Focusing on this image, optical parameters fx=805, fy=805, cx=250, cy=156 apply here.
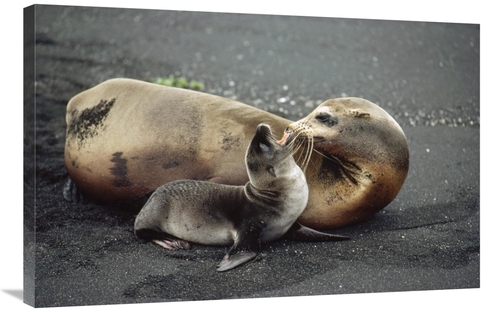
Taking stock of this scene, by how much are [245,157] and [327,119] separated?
0.68 metres

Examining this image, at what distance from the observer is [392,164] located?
5836mm

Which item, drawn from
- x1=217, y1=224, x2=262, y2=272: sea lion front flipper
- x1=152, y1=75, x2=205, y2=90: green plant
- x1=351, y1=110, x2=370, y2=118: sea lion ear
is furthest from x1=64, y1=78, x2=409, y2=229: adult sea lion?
x1=152, y1=75, x2=205, y2=90: green plant

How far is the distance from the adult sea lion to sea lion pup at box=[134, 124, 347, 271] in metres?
0.16

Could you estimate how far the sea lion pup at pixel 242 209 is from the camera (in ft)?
17.9

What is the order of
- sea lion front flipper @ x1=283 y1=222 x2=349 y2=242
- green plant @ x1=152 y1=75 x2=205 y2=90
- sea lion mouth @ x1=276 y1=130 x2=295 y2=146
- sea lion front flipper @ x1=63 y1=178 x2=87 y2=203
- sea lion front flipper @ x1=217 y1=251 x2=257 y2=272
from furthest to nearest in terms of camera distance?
1. green plant @ x1=152 y1=75 x2=205 y2=90
2. sea lion front flipper @ x1=63 y1=178 x2=87 y2=203
3. sea lion front flipper @ x1=283 y1=222 x2=349 y2=242
4. sea lion mouth @ x1=276 y1=130 x2=295 y2=146
5. sea lion front flipper @ x1=217 y1=251 x2=257 y2=272

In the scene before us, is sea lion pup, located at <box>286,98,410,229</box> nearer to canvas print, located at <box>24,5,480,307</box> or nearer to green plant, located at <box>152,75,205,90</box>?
canvas print, located at <box>24,5,480,307</box>

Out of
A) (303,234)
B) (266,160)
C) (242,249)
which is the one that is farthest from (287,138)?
(242,249)

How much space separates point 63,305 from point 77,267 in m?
0.26

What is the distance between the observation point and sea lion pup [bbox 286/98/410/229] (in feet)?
18.8

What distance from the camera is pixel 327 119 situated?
5.77 meters

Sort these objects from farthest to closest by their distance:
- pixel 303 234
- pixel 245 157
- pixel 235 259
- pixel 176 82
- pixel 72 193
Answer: pixel 176 82
pixel 72 193
pixel 303 234
pixel 245 157
pixel 235 259

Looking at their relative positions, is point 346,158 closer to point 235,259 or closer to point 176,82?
point 235,259

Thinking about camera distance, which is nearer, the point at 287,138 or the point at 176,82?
the point at 287,138

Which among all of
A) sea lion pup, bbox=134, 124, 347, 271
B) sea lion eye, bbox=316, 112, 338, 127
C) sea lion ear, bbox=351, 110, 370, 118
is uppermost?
sea lion ear, bbox=351, 110, 370, 118
